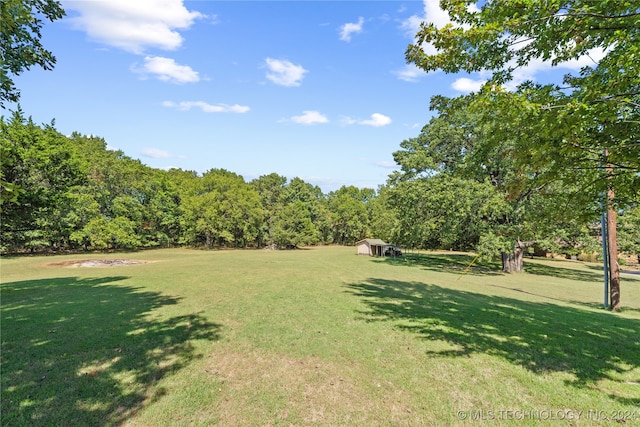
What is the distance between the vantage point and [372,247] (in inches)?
1745

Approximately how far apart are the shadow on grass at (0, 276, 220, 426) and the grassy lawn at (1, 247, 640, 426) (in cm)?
2

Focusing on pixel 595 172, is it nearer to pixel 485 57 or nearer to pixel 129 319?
pixel 485 57

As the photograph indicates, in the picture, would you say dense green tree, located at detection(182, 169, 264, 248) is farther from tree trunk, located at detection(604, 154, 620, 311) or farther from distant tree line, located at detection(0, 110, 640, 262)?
tree trunk, located at detection(604, 154, 620, 311)

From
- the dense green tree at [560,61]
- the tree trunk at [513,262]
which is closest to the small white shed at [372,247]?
the tree trunk at [513,262]

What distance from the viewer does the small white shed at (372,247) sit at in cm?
4294

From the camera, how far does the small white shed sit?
4294cm

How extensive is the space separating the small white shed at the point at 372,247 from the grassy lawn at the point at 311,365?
110 ft

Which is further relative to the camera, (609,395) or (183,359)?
(183,359)

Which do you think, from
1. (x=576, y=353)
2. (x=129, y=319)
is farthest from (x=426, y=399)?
(x=129, y=319)

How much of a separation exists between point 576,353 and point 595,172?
3.45 m

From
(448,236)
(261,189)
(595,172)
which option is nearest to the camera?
(595,172)

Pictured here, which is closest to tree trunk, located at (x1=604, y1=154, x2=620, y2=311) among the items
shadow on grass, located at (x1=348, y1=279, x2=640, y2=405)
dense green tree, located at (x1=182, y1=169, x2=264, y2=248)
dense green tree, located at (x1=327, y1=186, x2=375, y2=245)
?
shadow on grass, located at (x1=348, y1=279, x2=640, y2=405)

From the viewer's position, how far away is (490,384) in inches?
179

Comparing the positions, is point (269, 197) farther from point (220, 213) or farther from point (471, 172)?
point (471, 172)
